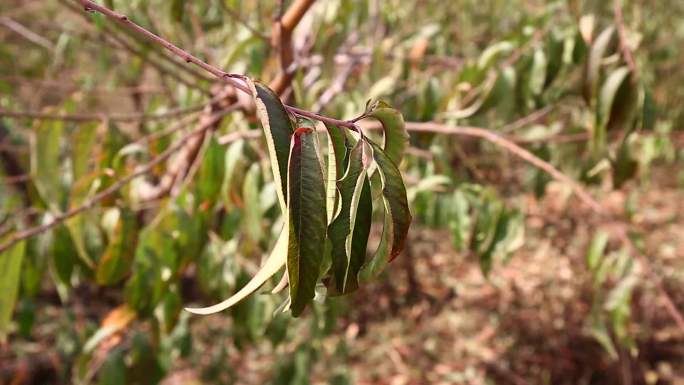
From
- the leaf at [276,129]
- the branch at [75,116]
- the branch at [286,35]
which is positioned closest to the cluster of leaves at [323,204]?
the leaf at [276,129]

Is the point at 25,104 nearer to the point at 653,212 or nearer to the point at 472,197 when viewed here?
the point at 472,197

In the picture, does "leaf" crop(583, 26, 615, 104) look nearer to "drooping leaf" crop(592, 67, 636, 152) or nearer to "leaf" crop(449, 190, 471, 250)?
"drooping leaf" crop(592, 67, 636, 152)

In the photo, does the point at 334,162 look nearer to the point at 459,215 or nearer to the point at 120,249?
the point at 120,249

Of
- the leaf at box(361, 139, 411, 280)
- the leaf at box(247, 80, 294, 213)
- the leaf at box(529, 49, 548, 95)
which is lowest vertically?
the leaf at box(361, 139, 411, 280)

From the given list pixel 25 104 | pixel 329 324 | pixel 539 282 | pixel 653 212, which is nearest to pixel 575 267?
pixel 539 282

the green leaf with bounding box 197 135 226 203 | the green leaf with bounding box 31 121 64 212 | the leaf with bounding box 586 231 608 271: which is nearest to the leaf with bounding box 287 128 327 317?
the green leaf with bounding box 197 135 226 203

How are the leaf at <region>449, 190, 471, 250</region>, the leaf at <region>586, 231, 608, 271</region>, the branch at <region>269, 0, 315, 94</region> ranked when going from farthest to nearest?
the leaf at <region>586, 231, 608, 271</region>
the leaf at <region>449, 190, 471, 250</region>
the branch at <region>269, 0, 315, 94</region>
